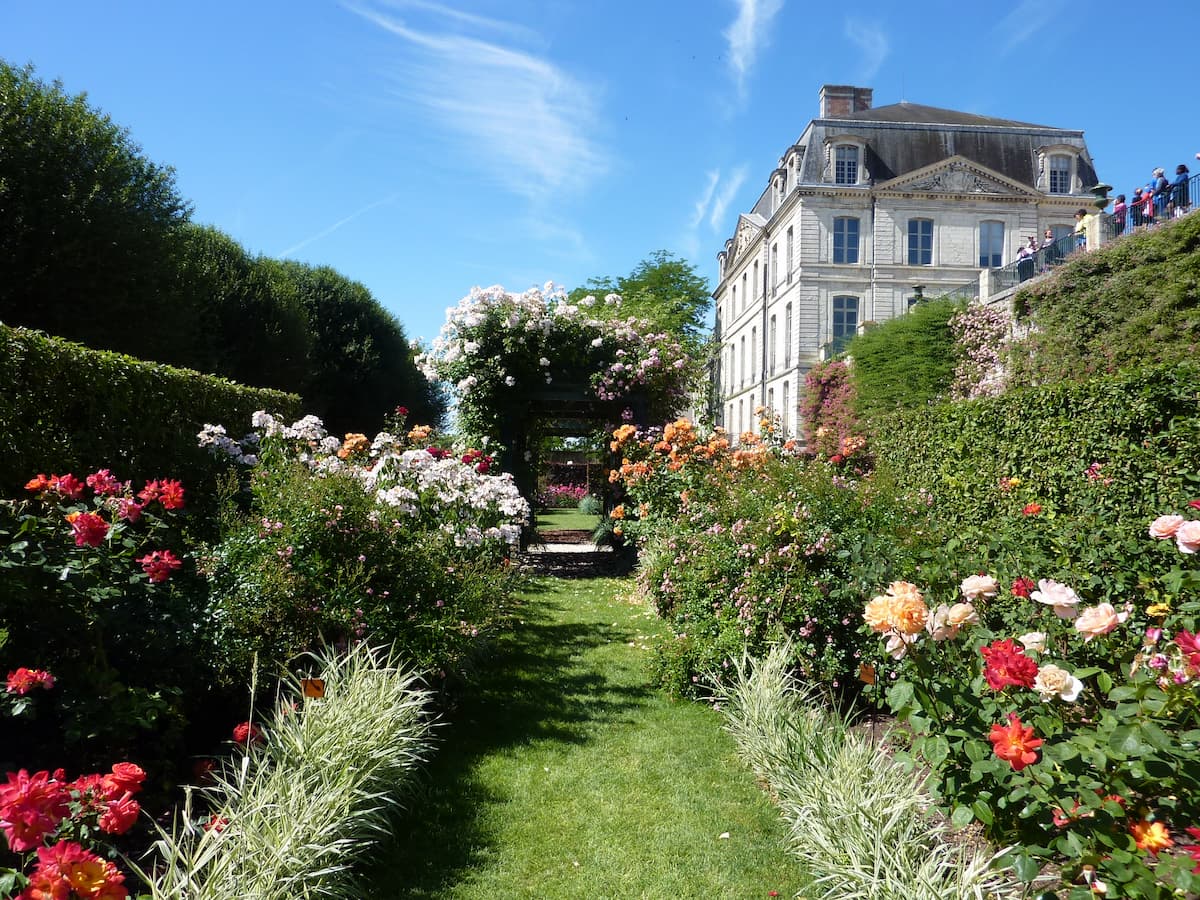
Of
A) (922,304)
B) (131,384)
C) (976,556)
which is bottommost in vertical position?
(976,556)

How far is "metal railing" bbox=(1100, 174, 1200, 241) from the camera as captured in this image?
41.5 feet

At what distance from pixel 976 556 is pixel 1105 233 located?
13964 millimetres

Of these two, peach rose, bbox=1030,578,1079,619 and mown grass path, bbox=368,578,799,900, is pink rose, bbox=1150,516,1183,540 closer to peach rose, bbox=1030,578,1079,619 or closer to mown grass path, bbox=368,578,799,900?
peach rose, bbox=1030,578,1079,619

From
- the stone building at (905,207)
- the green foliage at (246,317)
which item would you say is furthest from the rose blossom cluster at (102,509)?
the stone building at (905,207)

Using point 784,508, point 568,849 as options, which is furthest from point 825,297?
point 568,849

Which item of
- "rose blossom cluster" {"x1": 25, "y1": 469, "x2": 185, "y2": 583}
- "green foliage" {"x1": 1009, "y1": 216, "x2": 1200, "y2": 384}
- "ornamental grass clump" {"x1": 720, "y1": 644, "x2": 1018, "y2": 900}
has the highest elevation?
"green foliage" {"x1": 1009, "y1": 216, "x2": 1200, "y2": 384}

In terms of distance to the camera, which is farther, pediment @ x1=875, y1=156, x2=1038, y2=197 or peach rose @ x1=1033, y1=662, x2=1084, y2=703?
pediment @ x1=875, y1=156, x2=1038, y2=197

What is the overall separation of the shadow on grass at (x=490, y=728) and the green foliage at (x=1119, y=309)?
7624 millimetres

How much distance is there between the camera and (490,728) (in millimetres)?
4336

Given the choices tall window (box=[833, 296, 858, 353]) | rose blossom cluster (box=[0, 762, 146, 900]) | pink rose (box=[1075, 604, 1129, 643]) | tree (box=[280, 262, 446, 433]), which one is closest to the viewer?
rose blossom cluster (box=[0, 762, 146, 900])

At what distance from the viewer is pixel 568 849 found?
3.03 meters

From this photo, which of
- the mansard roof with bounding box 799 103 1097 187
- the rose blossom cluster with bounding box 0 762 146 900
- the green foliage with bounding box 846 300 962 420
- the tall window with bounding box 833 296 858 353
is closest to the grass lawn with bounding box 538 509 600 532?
the green foliage with bounding box 846 300 962 420

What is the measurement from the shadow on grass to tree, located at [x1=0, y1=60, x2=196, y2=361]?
8.23 meters

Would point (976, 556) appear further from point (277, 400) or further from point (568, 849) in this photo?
point (277, 400)
